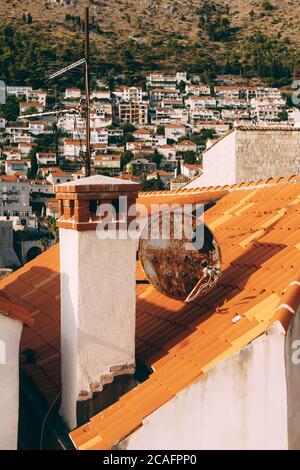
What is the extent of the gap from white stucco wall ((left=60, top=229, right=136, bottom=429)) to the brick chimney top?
0.15 m

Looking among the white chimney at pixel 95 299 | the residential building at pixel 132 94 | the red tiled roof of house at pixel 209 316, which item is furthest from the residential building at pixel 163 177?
the white chimney at pixel 95 299

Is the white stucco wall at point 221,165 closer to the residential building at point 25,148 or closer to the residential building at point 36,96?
the residential building at point 25,148

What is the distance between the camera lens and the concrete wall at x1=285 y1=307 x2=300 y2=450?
5266mm

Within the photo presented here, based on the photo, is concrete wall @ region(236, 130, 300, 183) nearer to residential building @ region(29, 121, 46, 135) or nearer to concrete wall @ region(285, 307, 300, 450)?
concrete wall @ region(285, 307, 300, 450)

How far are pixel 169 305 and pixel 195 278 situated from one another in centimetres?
70

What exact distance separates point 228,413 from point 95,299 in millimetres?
1484

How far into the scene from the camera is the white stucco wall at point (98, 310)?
616 centimetres

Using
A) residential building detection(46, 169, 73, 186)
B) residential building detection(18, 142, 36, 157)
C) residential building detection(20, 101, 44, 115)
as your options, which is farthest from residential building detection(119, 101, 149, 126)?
residential building detection(46, 169, 73, 186)

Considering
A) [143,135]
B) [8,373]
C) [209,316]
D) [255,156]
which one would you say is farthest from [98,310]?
[143,135]

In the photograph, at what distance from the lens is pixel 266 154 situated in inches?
635

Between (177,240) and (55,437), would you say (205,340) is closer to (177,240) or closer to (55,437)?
(177,240)

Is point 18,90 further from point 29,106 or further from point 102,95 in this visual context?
point 102,95

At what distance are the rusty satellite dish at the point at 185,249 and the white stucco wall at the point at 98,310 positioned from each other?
0.49 meters
